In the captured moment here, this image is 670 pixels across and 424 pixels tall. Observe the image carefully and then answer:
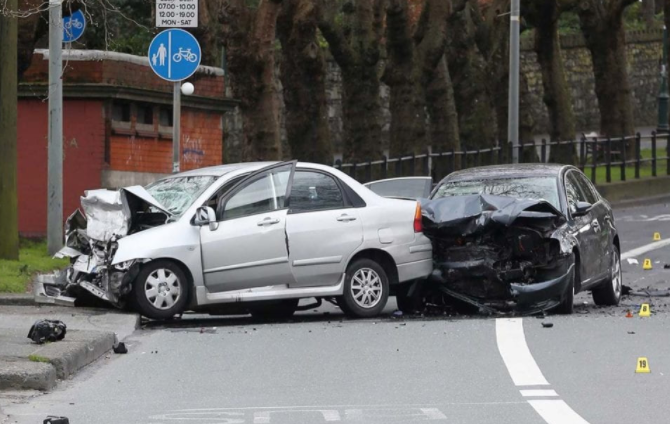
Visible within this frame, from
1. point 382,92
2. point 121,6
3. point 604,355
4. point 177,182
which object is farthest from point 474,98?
point 604,355

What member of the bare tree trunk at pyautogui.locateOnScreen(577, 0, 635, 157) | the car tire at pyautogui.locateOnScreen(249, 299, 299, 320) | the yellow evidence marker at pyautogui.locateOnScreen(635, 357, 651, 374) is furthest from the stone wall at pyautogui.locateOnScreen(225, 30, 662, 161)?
the yellow evidence marker at pyautogui.locateOnScreen(635, 357, 651, 374)

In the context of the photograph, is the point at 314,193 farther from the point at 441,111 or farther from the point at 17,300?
the point at 441,111

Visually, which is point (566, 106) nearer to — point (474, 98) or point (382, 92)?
point (474, 98)

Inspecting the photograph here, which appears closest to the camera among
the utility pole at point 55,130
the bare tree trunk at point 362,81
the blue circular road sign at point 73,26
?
the utility pole at point 55,130

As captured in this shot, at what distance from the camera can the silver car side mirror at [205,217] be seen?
47.5ft

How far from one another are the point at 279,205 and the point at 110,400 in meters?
5.04

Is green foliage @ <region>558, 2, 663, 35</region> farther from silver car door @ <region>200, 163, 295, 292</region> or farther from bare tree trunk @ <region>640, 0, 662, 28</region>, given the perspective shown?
silver car door @ <region>200, 163, 295, 292</region>

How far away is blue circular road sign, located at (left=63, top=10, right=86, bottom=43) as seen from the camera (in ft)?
64.8

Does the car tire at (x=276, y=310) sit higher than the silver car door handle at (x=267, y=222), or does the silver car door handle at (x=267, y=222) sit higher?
the silver car door handle at (x=267, y=222)

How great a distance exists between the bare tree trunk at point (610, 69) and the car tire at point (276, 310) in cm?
2543

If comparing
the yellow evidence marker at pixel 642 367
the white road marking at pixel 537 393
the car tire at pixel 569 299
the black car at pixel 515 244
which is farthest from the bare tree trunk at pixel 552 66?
the white road marking at pixel 537 393

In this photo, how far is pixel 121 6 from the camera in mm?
40312

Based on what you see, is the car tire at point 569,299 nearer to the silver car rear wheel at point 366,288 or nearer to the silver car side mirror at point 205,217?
the silver car rear wheel at point 366,288

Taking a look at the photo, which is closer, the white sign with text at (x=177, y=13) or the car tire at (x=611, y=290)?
the car tire at (x=611, y=290)
